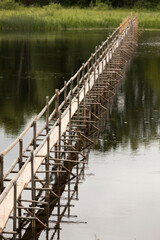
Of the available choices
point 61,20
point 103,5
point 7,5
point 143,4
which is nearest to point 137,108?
point 61,20

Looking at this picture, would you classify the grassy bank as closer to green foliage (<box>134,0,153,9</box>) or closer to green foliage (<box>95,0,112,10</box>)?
green foliage (<box>95,0,112,10</box>)

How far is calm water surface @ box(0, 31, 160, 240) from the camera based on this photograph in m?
17.2

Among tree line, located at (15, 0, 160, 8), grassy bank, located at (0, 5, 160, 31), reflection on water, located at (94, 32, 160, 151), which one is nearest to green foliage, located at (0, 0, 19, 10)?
grassy bank, located at (0, 5, 160, 31)

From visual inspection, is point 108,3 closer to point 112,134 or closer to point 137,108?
point 137,108

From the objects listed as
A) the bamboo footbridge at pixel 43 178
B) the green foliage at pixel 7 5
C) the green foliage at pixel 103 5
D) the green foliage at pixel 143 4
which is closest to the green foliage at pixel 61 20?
the green foliage at pixel 7 5

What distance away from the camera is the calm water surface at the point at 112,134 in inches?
679

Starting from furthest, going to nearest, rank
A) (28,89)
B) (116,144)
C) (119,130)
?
1. (28,89)
2. (119,130)
3. (116,144)

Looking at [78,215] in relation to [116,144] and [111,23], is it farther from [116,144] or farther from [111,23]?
[111,23]

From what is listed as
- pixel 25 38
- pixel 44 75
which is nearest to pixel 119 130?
pixel 44 75

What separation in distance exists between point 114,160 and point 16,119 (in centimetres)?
832

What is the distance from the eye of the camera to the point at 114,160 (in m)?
23.4

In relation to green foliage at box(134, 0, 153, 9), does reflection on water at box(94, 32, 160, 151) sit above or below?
below

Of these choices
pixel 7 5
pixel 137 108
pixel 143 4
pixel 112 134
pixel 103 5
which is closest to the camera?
pixel 112 134

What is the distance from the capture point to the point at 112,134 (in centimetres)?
2705
